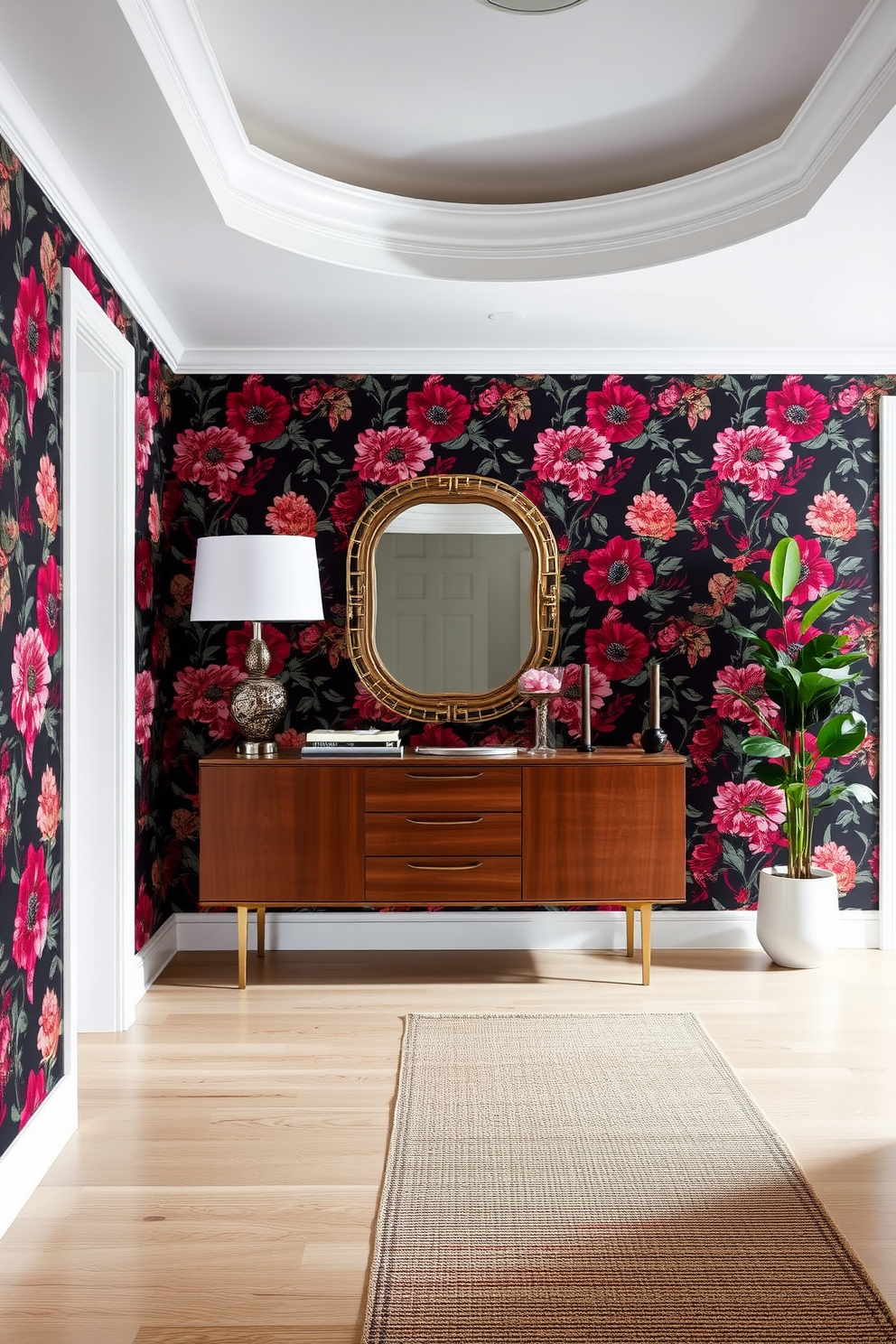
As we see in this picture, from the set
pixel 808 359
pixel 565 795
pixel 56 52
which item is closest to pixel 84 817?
pixel 565 795

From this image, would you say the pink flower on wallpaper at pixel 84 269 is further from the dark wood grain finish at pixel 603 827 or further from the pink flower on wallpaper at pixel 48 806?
the dark wood grain finish at pixel 603 827

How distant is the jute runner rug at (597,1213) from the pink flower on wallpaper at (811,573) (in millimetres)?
1923

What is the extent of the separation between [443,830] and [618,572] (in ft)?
4.23

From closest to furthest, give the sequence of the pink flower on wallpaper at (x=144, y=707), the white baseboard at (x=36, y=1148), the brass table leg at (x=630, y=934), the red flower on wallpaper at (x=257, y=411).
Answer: the white baseboard at (x=36, y=1148), the pink flower on wallpaper at (x=144, y=707), the brass table leg at (x=630, y=934), the red flower on wallpaper at (x=257, y=411)

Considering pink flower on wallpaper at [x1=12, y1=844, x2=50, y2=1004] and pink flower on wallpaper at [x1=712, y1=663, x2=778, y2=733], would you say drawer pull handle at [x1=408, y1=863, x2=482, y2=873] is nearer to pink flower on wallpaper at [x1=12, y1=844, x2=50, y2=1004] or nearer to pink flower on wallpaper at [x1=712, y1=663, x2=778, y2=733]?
pink flower on wallpaper at [x1=712, y1=663, x2=778, y2=733]

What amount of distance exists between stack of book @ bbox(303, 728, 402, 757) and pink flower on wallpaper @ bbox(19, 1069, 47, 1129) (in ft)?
5.01

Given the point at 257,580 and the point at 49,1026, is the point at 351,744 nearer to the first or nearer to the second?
the point at 257,580

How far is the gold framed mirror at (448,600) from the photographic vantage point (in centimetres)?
420

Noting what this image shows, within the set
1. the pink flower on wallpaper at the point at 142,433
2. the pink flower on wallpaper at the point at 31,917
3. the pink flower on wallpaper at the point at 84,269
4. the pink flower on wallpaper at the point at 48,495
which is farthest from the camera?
the pink flower on wallpaper at the point at 142,433

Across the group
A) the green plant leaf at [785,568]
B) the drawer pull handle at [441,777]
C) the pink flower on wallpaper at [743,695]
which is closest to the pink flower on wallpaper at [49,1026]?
the drawer pull handle at [441,777]

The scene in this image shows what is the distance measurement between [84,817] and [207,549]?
0.99 metres

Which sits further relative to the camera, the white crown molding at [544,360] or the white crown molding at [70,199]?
the white crown molding at [544,360]

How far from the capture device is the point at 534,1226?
7.16ft

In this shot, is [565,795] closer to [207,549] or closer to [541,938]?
[541,938]
